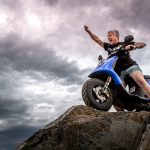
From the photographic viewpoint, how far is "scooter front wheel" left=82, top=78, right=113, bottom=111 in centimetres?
945

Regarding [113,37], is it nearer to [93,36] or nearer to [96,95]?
[93,36]

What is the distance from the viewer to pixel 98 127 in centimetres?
866

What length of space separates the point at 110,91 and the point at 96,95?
0.42 m

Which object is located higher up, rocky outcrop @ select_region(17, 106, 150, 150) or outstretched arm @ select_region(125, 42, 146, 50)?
outstretched arm @ select_region(125, 42, 146, 50)

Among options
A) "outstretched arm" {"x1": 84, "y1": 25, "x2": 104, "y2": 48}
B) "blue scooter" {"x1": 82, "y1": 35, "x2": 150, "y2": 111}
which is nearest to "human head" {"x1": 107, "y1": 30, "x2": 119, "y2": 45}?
"blue scooter" {"x1": 82, "y1": 35, "x2": 150, "y2": 111}

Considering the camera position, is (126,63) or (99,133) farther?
(126,63)

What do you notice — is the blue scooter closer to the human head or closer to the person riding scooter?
the person riding scooter

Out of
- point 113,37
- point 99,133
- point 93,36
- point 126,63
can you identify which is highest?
point 93,36

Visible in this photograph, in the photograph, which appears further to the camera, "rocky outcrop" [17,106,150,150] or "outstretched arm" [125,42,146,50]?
"outstretched arm" [125,42,146,50]

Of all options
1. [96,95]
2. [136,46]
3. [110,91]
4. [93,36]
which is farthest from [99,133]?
[93,36]

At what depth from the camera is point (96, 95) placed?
962 centimetres

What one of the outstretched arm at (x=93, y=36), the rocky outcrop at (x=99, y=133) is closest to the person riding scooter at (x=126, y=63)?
the outstretched arm at (x=93, y=36)

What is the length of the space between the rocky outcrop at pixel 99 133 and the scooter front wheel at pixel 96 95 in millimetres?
548

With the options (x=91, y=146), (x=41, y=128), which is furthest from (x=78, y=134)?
(x=41, y=128)
